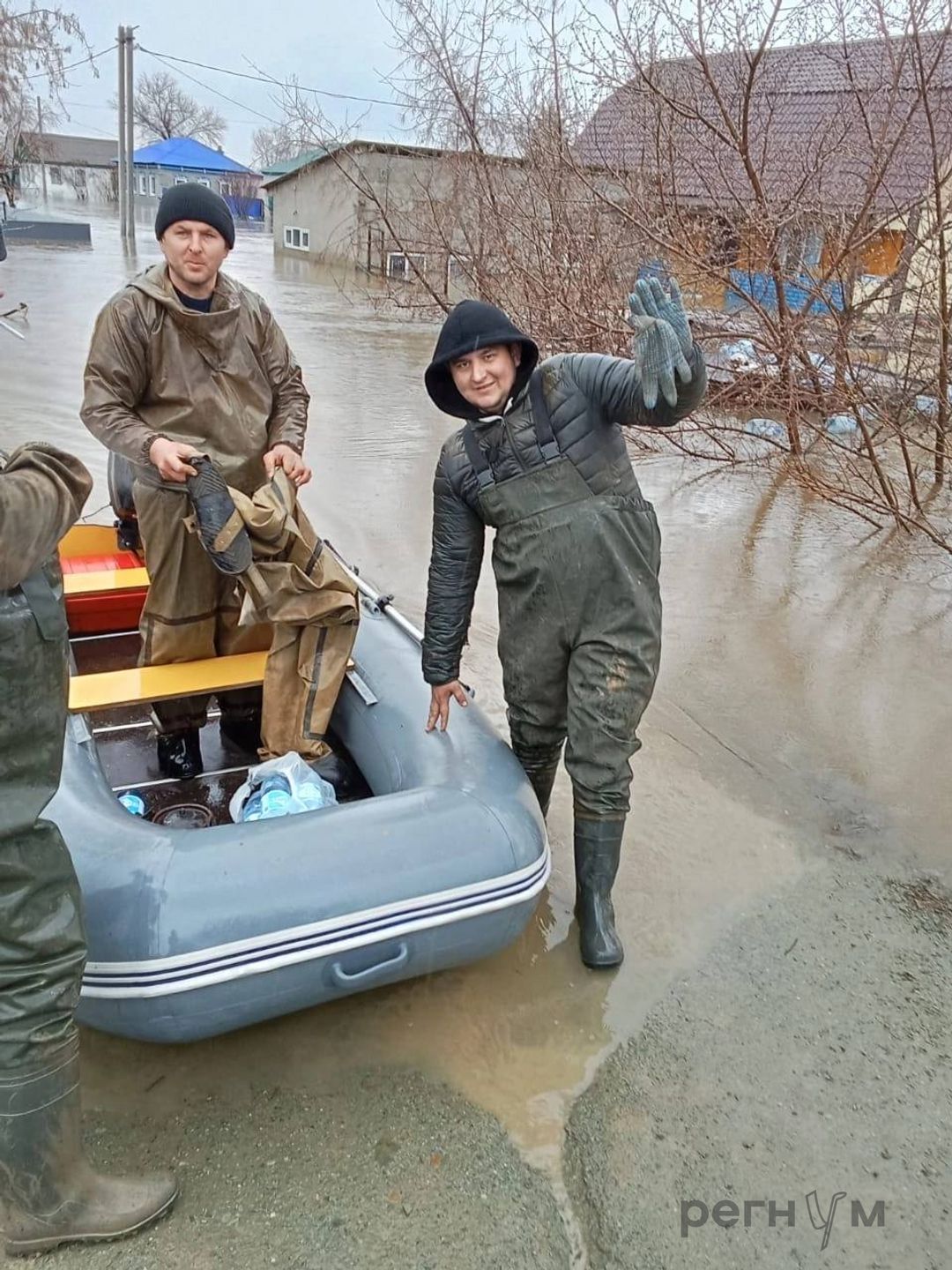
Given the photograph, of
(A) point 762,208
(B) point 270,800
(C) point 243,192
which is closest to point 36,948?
(B) point 270,800

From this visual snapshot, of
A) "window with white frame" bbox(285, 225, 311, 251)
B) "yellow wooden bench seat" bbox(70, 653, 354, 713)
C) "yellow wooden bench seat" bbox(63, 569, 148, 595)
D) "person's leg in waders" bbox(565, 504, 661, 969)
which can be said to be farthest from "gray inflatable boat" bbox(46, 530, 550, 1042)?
"window with white frame" bbox(285, 225, 311, 251)

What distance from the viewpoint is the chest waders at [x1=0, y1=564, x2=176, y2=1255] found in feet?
4.87

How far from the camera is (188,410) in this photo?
2643 millimetres

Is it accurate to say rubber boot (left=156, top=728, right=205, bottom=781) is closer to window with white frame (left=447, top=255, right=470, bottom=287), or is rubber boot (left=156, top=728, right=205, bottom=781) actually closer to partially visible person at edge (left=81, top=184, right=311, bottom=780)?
partially visible person at edge (left=81, top=184, right=311, bottom=780)

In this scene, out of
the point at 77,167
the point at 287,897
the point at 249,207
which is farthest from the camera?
the point at 77,167

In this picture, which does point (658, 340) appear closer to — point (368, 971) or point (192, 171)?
point (368, 971)

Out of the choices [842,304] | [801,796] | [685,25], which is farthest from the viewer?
[842,304]

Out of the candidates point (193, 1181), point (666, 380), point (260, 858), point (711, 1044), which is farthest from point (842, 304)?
point (193, 1181)

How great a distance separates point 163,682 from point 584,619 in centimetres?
129

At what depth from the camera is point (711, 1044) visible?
2.23m

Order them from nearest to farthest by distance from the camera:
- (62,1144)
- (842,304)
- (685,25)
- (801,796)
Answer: (62,1144)
(801,796)
(685,25)
(842,304)

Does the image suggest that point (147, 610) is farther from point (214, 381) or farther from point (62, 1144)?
point (62, 1144)

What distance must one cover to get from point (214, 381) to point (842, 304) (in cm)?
445

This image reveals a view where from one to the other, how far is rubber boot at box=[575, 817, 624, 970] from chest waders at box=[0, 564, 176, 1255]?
4.12 ft
